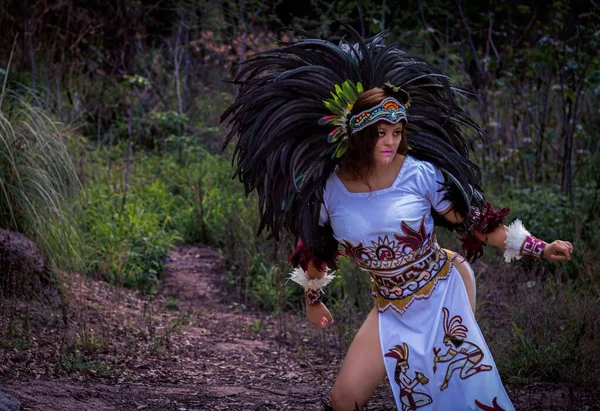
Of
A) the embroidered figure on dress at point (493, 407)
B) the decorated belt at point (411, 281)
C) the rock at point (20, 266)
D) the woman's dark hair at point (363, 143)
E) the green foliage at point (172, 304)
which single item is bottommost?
the green foliage at point (172, 304)

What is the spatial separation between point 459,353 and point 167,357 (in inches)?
93.1

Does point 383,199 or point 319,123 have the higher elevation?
point 319,123

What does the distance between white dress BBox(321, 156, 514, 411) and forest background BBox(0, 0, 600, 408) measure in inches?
43.1

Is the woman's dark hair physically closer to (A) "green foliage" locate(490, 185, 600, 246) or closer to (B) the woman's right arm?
(B) the woman's right arm

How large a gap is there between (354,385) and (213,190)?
4.94m

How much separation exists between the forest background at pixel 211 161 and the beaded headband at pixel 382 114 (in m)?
0.87

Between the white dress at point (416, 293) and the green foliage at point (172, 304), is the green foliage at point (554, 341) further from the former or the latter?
the green foliage at point (172, 304)

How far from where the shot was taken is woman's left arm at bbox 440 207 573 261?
3506 millimetres

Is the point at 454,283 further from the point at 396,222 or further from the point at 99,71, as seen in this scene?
the point at 99,71

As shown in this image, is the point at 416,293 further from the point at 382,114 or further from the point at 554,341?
the point at 554,341

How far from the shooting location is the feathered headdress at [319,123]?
369cm

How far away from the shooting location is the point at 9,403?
3.68 m

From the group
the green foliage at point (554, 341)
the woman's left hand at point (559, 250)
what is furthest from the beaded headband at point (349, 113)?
the green foliage at point (554, 341)

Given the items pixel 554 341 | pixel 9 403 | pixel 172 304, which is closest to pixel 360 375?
pixel 9 403
